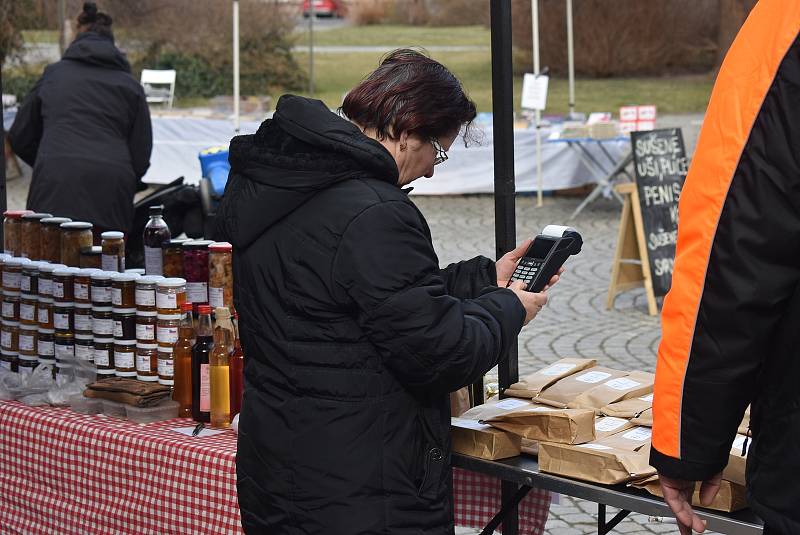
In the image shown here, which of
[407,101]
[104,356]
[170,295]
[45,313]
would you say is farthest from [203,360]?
[407,101]

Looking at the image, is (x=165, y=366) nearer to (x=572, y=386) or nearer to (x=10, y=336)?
(x=10, y=336)

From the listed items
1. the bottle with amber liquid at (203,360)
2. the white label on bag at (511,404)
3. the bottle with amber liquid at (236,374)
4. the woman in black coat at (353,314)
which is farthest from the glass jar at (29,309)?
the white label on bag at (511,404)

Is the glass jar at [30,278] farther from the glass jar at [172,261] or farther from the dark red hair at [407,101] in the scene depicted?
the dark red hair at [407,101]

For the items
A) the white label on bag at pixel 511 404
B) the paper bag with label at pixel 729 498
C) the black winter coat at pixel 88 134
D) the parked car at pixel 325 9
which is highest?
the parked car at pixel 325 9

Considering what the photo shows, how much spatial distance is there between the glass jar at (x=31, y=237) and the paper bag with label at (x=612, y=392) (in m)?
2.16

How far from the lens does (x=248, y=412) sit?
2451 mm

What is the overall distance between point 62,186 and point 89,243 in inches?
73.7

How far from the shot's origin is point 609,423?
2723 millimetres

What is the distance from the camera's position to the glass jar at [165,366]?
3.46 meters

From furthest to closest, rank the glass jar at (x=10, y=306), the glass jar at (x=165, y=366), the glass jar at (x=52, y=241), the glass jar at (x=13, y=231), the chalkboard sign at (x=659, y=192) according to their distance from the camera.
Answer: the chalkboard sign at (x=659, y=192) < the glass jar at (x=13, y=231) < the glass jar at (x=52, y=241) < the glass jar at (x=10, y=306) < the glass jar at (x=165, y=366)

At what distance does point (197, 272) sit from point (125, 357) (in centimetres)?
34

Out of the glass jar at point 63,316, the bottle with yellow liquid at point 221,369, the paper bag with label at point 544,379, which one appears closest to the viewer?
the paper bag with label at point 544,379

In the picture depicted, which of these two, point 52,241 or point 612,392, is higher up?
point 52,241

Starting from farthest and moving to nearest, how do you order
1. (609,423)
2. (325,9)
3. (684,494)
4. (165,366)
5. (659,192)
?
1. (325,9)
2. (659,192)
3. (165,366)
4. (609,423)
5. (684,494)
